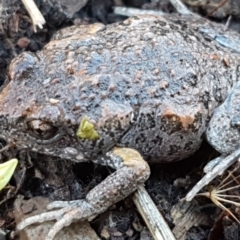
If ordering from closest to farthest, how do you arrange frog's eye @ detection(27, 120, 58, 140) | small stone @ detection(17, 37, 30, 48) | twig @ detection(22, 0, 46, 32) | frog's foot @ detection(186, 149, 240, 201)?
frog's eye @ detection(27, 120, 58, 140) → frog's foot @ detection(186, 149, 240, 201) → twig @ detection(22, 0, 46, 32) → small stone @ detection(17, 37, 30, 48)

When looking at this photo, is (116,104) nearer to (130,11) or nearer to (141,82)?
(141,82)

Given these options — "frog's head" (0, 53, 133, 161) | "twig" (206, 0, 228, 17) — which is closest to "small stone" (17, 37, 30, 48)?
"frog's head" (0, 53, 133, 161)

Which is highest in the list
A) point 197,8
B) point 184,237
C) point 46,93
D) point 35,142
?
point 46,93

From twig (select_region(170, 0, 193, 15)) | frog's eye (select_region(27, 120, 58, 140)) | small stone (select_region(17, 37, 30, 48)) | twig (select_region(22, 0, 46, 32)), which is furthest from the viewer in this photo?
twig (select_region(170, 0, 193, 15))

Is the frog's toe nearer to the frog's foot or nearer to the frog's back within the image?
the frog's back

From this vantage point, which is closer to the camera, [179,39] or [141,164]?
[141,164]

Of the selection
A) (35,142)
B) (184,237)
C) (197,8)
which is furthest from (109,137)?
(197,8)

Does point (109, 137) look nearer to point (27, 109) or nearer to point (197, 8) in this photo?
point (27, 109)

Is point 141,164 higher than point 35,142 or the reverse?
the reverse
